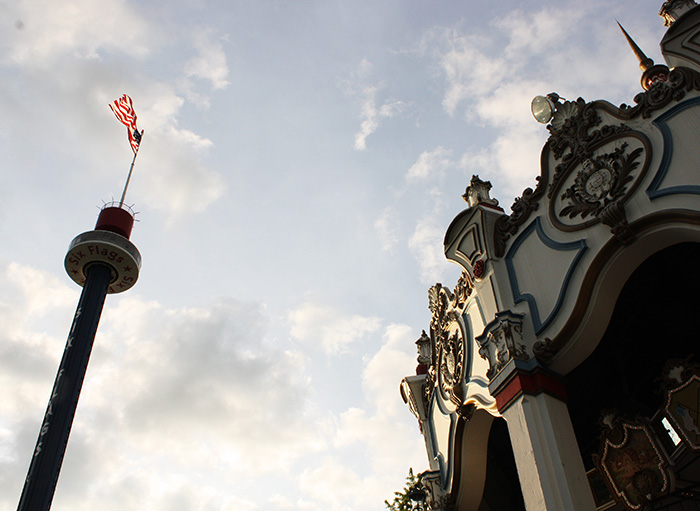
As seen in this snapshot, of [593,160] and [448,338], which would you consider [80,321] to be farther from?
[593,160]

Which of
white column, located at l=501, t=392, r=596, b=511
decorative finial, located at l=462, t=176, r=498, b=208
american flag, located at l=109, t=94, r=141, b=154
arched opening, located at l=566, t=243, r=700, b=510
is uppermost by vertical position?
american flag, located at l=109, t=94, r=141, b=154

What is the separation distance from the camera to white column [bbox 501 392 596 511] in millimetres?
8719

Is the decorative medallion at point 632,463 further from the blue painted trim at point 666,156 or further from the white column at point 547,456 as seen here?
the blue painted trim at point 666,156

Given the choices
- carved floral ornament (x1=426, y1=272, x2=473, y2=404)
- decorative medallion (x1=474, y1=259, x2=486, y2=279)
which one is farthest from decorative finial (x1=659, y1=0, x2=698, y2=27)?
carved floral ornament (x1=426, y1=272, x2=473, y2=404)

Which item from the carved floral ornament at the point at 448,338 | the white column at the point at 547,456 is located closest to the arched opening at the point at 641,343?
the white column at the point at 547,456

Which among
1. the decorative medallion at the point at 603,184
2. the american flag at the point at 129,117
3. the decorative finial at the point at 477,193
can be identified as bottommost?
the decorative medallion at the point at 603,184

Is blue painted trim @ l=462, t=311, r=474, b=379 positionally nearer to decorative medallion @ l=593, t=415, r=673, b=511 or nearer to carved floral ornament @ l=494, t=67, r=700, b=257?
carved floral ornament @ l=494, t=67, r=700, b=257

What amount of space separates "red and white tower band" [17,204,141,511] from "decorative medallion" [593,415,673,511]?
18.6m

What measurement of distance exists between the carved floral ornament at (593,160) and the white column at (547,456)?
3.27 metres

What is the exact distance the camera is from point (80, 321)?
2508cm

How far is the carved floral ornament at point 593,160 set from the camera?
32.1 feet

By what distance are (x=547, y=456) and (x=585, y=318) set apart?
2.54m

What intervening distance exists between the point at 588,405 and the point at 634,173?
6385 mm

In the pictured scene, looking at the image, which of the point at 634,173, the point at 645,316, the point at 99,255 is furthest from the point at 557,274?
the point at 99,255
